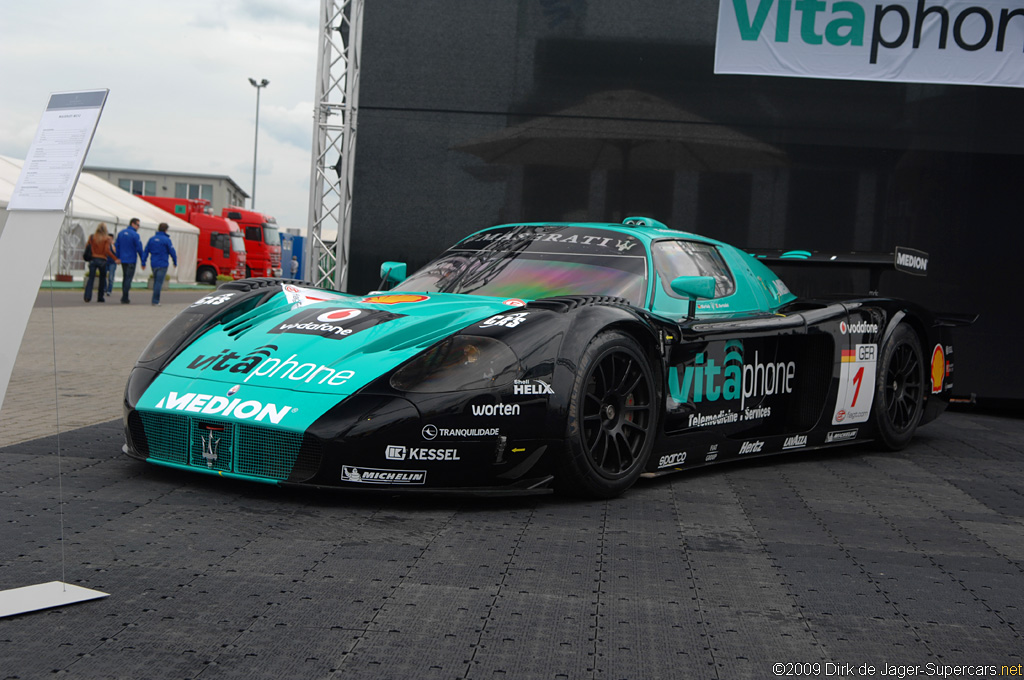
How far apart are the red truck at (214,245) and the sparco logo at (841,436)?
3428cm

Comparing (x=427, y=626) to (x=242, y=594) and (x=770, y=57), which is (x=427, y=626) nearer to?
(x=242, y=594)

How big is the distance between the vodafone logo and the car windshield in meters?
0.65

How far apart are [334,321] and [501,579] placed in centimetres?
181

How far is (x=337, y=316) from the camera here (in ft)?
15.5

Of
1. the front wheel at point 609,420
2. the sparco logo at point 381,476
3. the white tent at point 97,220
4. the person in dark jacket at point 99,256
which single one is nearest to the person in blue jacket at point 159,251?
the person in dark jacket at point 99,256

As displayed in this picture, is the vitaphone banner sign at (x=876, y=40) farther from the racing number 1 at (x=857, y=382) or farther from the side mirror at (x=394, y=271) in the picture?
the side mirror at (x=394, y=271)

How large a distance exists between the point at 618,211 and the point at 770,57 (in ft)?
5.80

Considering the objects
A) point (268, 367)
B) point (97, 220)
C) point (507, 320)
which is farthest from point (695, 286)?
point (97, 220)

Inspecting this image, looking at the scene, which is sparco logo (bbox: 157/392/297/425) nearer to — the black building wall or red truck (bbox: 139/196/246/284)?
the black building wall

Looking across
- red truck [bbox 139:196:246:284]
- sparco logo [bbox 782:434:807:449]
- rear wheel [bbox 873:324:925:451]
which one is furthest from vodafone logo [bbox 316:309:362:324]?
red truck [bbox 139:196:246:284]

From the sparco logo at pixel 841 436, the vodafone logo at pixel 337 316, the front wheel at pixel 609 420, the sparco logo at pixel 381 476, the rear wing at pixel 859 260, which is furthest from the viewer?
the rear wing at pixel 859 260

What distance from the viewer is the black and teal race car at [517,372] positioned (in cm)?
406

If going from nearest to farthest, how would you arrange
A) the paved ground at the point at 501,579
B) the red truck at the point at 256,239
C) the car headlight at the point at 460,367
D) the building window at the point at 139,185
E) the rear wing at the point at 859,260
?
the paved ground at the point at 501,579
the car headlight at the point at 460,367
the rear wing at the point at 859,260
the red truck at the point at 256,239
the building window at the point at 139,185

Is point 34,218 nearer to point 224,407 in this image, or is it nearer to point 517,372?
point 224,407
